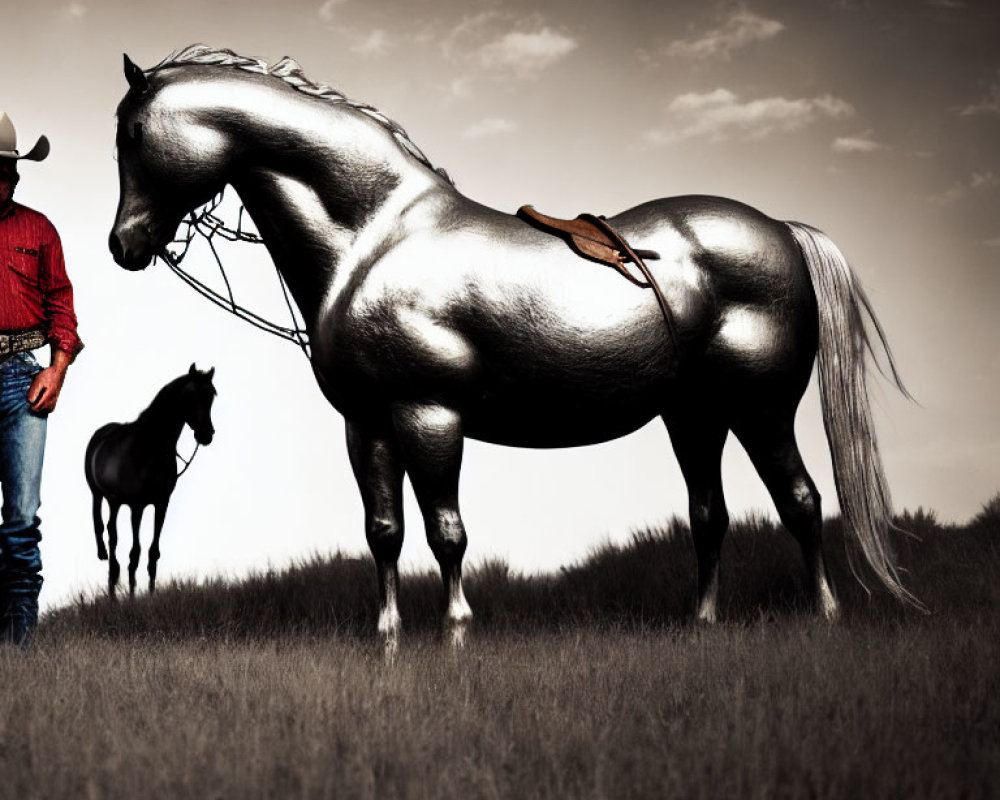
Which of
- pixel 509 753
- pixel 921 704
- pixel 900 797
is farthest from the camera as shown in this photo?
pixel 921 704

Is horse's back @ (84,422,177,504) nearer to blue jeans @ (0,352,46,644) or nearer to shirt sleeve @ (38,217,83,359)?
blue jeans @ (0,352,46,644)

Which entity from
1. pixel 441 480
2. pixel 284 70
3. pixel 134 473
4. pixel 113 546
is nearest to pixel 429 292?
pixel 441 480

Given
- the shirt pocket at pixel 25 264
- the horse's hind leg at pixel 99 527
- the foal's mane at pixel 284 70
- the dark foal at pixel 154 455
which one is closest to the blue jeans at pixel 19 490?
the shirt pocket at pixel 25 264

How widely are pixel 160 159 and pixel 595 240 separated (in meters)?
2.01

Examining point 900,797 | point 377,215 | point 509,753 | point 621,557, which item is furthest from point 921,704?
point 621,557

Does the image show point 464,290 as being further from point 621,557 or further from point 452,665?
point 621,557

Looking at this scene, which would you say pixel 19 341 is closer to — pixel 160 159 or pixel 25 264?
pixel 25 264

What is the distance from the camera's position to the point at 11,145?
17.3 ft

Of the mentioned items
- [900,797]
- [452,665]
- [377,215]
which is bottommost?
[900,797]

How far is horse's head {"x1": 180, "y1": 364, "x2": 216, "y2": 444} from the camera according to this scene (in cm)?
764

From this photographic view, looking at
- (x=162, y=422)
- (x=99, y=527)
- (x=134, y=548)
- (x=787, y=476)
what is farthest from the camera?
(x=99, y=527)

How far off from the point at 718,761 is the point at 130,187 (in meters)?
3.59

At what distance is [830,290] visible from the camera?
555cm

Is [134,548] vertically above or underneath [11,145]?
underneath
